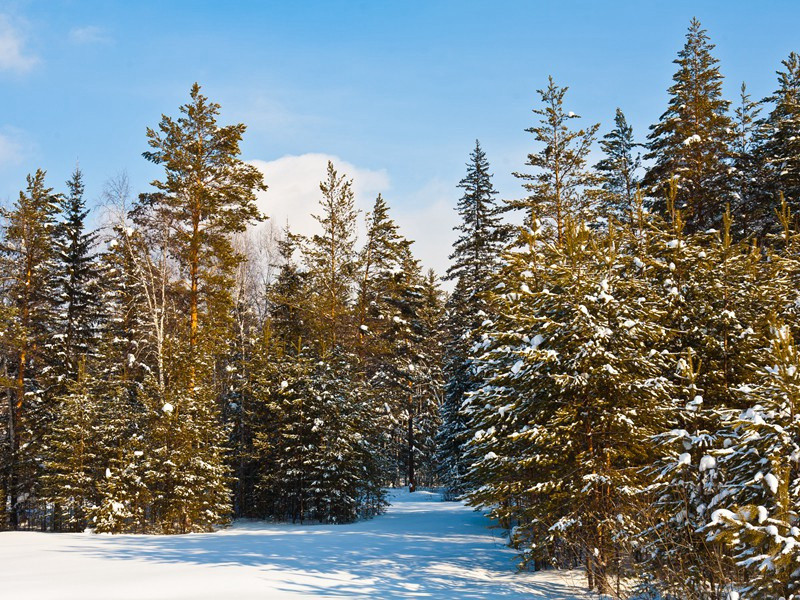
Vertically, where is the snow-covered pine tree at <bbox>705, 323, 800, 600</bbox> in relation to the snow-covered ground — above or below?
above

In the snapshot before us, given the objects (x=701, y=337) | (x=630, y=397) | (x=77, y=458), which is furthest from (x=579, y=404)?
(x=77, y=458)

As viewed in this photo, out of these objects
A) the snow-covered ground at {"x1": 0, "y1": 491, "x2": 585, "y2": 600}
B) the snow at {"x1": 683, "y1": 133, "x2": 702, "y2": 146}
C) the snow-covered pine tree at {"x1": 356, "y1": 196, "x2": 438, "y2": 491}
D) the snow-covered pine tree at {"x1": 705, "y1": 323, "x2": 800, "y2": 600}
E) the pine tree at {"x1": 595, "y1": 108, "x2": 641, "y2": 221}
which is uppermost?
the pine tree at {"x1": 595, "y1": 108, "x2": 641, "y2": 221}

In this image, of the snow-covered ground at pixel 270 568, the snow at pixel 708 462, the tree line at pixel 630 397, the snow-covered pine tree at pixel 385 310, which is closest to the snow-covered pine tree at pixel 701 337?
the tree line at pixel 630 397

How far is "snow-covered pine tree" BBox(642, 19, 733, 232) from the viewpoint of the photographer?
2064cm

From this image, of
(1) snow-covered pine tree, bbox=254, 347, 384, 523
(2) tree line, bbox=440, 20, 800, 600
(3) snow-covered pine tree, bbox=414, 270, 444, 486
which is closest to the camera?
(2) tree line, bbox=440, 20, 800, 600

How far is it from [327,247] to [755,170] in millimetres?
18608

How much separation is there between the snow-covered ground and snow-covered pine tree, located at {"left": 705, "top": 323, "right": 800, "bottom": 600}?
3923mm

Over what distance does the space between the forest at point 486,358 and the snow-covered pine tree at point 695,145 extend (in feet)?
0.36

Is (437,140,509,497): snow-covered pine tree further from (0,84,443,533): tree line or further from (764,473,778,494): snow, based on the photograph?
(764,473,778,494): snow

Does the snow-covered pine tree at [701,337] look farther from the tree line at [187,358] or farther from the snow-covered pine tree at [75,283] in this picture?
the snow-covered pine tree at [75,283]

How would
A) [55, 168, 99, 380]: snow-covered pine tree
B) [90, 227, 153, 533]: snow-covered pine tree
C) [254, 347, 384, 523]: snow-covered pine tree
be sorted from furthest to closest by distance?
1. [55, 168, 99, 380]: snow-covered pine tree
2. [254, 347, 384, 523]: snow-covered pine tree
3. [90, 227, 153, 533]: snow-covered pine tree

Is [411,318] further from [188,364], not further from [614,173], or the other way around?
[614,173]

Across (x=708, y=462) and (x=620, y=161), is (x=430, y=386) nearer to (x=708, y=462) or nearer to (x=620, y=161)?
(x=620, y=161)

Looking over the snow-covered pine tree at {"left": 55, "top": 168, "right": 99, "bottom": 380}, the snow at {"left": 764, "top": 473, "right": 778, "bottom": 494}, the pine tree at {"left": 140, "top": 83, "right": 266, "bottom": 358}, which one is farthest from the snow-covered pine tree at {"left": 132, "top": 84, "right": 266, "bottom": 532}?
the snow at {"left": 764, "top": 473, "right": 778, "bottom": 494}
